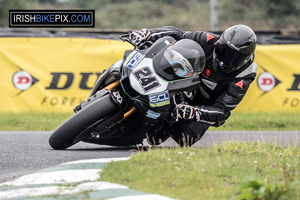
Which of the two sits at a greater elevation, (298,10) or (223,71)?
(223,71)

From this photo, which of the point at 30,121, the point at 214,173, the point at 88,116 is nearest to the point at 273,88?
the point at 30,121

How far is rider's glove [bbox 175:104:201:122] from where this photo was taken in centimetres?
630

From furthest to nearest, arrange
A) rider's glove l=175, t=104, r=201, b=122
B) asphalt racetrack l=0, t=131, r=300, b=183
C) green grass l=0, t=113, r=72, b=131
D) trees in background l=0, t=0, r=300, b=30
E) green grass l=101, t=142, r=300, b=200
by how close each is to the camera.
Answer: trees in background l=0, t=0, r=300, b=30
green grass l=0, t=113, r=72, b=131
rider's glove l=175, t=104, r=201, b=122
asphalt racetrack l=0, t=131, r=300, b=183
green grass l=101, t=142, r=300, b=200

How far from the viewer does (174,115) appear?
20.8 ft

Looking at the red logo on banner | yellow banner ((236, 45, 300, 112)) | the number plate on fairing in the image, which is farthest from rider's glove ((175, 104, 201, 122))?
the red logo on banner

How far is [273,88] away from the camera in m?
11.3

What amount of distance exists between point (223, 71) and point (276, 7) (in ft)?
81.2

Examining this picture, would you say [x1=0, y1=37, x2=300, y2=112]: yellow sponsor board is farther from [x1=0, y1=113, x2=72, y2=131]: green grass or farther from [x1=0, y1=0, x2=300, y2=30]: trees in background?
[x1=0, y1=0, x2=300, y2=30]: trees in background

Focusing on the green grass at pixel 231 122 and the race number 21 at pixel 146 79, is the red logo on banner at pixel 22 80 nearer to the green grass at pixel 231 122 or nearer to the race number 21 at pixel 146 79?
the green grass at pixel 231 122

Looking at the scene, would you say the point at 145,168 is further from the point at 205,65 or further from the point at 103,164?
the point at 205,65

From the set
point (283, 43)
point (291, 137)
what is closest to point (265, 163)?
point (291, 137)

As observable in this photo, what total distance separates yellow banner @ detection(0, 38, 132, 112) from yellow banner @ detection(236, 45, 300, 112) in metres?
2.61

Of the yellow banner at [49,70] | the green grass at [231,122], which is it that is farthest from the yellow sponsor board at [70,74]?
the green grass at [231,122]

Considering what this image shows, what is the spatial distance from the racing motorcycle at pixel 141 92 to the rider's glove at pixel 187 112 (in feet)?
0.23
